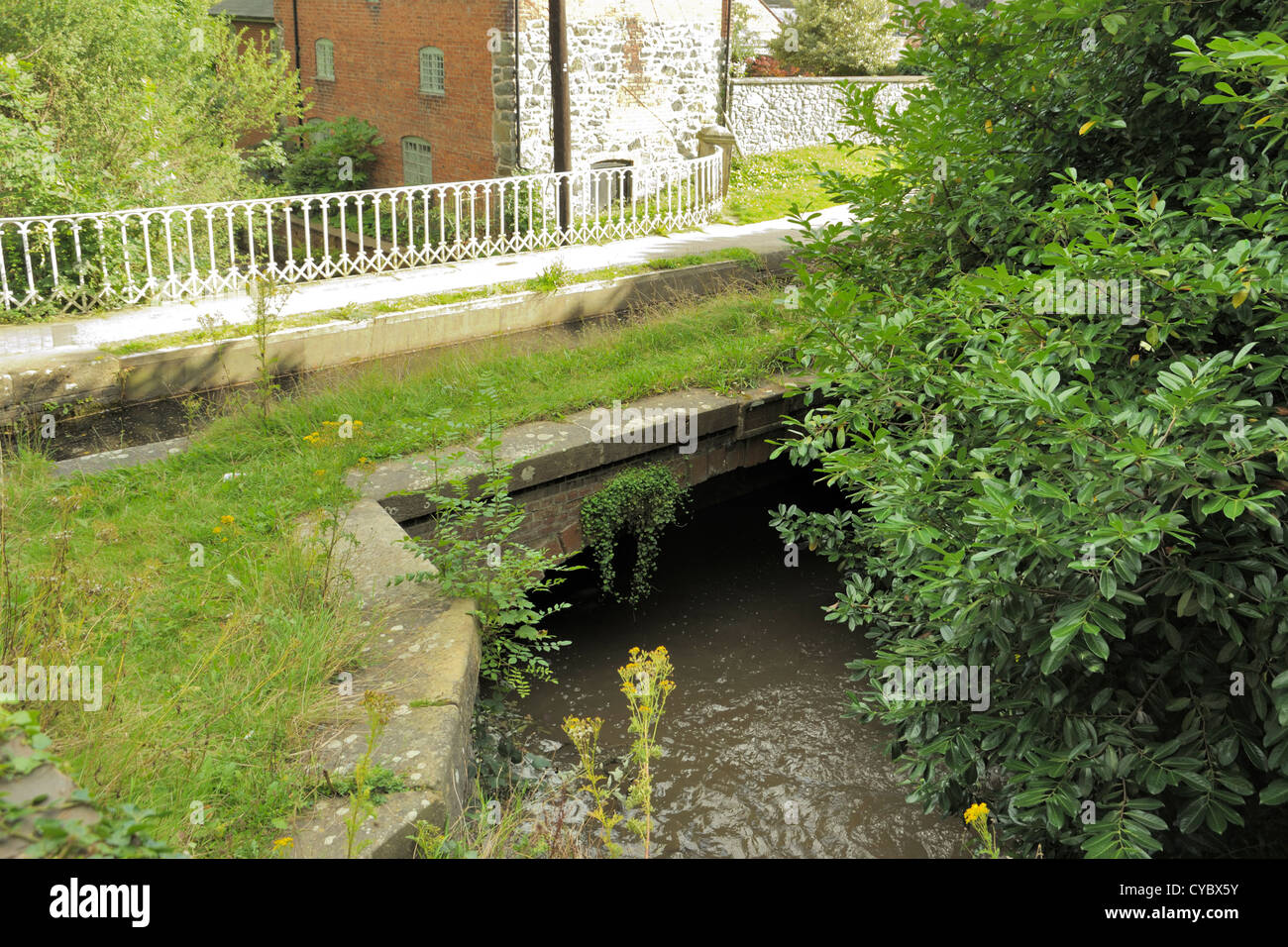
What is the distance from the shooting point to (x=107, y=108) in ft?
38.4

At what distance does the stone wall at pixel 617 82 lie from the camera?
49.0 ft

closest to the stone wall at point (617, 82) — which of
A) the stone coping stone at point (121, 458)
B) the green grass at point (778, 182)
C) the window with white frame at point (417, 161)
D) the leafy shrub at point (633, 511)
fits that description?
the green grass at point (778, 182)

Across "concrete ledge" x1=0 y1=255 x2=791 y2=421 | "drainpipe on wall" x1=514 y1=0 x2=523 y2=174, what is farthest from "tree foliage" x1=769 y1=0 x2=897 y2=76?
"concrete ledge" x1=0 y1=255 x2=791 y2=421

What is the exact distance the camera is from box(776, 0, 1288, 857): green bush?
10.8ft

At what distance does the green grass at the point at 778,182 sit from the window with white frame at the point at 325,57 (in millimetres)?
8340

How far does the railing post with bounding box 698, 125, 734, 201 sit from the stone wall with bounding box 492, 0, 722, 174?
20cm

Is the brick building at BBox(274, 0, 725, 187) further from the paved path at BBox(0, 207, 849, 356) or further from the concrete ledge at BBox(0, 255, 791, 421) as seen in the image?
the concrete ledge at BBox(0, 255, 791, 421)

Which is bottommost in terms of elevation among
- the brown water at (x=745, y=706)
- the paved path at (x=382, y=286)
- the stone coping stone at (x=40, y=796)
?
the brown water at (x=745, y=706)

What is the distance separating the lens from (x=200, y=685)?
13.1ft

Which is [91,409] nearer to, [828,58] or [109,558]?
[109,558]

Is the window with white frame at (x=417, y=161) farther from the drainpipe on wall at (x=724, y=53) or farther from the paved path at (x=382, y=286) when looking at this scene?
the paved path at (x=382, y=286)

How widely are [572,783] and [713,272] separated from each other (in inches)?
299

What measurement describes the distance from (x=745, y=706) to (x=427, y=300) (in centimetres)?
510

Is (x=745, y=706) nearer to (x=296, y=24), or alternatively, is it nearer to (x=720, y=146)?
(x=720, y=146)
